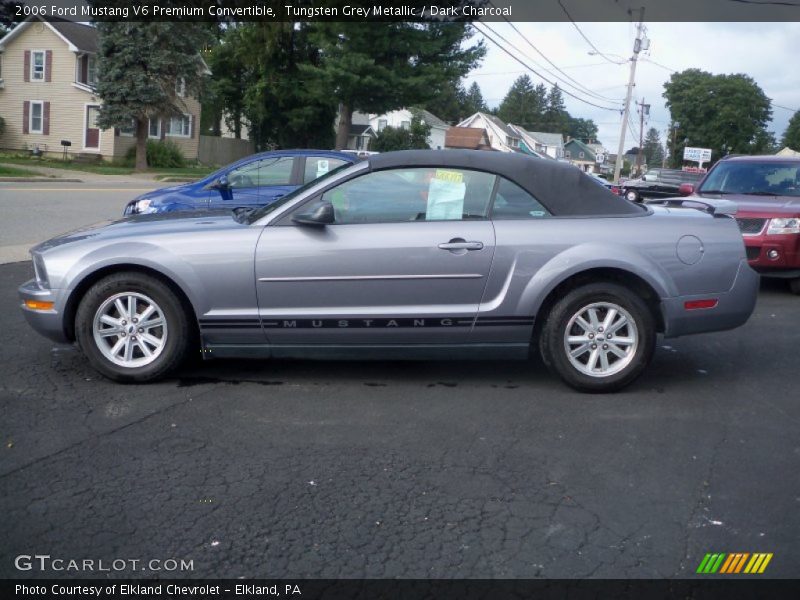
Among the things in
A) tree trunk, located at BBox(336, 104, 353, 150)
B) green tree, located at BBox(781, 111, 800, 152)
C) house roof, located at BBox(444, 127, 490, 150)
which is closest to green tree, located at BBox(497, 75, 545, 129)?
green tree, located at BBox(781, 111, 800, 152)

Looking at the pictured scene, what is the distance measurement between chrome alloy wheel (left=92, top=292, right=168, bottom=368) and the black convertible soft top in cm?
178

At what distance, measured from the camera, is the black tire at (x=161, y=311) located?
546 centimetres

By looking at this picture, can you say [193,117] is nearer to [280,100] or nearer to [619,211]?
[280,100]

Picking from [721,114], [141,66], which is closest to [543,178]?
[141,66]

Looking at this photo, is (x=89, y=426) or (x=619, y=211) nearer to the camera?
(x=89, y=426)

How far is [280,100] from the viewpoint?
41.9 m

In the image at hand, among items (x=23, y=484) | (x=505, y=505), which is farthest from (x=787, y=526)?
(x=23, y=484)

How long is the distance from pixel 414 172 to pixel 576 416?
1.94 meters

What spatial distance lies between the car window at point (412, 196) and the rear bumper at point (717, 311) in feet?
4.69

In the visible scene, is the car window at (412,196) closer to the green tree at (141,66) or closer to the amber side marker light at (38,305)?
the amber side marker light at (38,305)

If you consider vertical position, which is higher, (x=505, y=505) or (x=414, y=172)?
(x=414, y=172)

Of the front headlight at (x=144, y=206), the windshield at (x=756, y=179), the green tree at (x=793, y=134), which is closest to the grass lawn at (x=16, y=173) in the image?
the front headlight at (x=144, y=206)

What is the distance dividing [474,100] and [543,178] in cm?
13070
